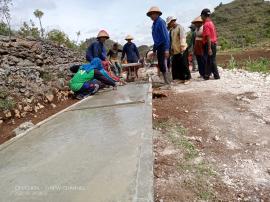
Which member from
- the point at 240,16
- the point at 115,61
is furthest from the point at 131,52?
the point at 240,16

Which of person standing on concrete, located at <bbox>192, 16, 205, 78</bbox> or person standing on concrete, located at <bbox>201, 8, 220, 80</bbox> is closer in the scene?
person standing on concrete, located at <bbox>201, 8, 220, 80</bbox>

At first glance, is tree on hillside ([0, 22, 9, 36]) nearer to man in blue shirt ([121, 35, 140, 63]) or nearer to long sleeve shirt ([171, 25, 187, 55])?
man in blue shirt ([121, 35, 140, 63])

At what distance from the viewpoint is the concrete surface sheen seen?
8.35 feet

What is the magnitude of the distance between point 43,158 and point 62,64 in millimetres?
7307

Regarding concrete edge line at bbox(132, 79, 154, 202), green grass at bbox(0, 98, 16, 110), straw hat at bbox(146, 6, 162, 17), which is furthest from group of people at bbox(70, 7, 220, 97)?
concrete edge line at bbox(132, 79, 154, 202)

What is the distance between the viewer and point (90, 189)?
2.57m

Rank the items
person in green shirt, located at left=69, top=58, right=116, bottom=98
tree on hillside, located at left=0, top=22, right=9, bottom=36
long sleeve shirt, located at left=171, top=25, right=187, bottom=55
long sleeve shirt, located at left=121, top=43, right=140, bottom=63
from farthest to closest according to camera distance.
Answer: tree on hillside, located at left=0, top=22, right=9, bottom=36, long sleeve shirt, located at left=121, top=43, right=140, bottom=63, long sleeve shirt, located at left=171, top=25, right=187, bottom=55, person in green shirt, located at left=69, top=58, right=116, bottom=98

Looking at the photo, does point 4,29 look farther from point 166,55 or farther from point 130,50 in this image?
point 166,55

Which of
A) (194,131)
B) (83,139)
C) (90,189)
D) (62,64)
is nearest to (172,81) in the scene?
(62,64)

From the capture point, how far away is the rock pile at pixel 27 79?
660 cm

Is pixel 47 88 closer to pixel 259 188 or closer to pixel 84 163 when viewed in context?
pixel 84 163

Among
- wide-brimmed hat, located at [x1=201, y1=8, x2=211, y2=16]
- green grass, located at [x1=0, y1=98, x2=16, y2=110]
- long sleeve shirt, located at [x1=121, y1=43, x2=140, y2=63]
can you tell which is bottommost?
green grass, located at [x1=0, y1=98, x2=16, y2=110]

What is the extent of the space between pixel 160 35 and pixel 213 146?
4.01 m

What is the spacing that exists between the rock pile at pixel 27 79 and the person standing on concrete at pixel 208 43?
3.43m
